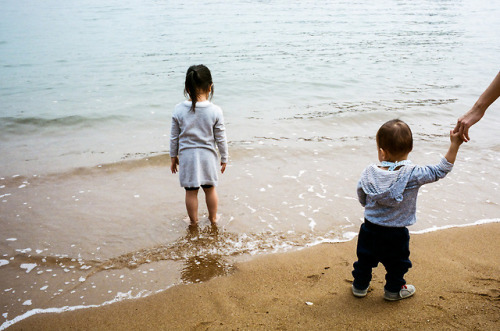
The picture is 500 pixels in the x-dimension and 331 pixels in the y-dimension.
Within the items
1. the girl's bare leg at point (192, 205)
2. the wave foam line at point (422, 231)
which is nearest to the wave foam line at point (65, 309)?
the girl's bare leg at point (192, 205)

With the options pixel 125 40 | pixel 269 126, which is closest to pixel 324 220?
pixel 269 126

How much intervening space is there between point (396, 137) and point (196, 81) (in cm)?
205

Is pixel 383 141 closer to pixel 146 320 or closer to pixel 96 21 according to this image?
pixel 146 320

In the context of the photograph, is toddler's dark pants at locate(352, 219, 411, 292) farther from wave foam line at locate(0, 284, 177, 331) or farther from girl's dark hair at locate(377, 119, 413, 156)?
wave foam line at locate(0, 284, 177, 331)

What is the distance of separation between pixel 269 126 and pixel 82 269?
5272 millimetres

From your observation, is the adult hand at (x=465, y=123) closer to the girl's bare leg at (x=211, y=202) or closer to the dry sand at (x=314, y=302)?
the dry sand at (x=314, y=302)

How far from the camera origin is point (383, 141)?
2.85 metres

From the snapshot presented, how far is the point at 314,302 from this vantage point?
10.4 feet

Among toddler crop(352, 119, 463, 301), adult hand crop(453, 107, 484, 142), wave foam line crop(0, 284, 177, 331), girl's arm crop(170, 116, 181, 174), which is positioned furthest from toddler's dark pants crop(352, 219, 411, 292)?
girl's arm crop(170, 116, 181, 174)

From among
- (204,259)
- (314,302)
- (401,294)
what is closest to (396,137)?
(401,294)

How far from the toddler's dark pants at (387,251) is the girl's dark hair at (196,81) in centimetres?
206

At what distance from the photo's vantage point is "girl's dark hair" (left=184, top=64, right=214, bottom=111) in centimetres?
400

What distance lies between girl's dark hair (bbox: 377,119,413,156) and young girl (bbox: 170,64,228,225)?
6.05 feet

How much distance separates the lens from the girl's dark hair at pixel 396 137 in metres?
2.78
